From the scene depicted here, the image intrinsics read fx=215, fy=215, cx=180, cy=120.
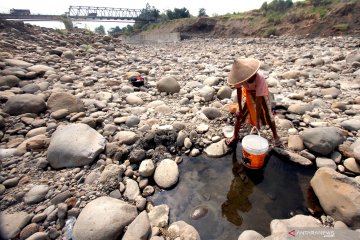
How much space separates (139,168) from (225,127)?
148cm

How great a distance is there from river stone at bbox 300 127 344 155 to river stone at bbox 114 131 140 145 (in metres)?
2.30

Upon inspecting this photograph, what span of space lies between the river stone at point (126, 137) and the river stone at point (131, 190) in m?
0.68

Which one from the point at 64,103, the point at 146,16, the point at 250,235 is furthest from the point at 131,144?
the point at 146,16

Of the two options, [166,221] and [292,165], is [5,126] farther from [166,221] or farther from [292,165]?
[292,165]

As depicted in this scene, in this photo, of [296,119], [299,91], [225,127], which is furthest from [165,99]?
[299,91]

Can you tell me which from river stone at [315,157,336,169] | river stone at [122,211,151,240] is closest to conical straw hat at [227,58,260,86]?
river stone at [315,157,336,169]

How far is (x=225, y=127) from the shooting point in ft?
11.0

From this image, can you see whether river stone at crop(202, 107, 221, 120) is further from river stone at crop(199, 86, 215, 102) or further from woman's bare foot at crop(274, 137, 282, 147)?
woman's bare foot at crop(274, 137, 282, 147)

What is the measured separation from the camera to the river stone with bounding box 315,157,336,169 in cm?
249

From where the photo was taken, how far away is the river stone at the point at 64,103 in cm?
372

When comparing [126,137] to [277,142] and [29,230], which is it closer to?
[29,230]

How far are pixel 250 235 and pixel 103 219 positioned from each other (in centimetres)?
129

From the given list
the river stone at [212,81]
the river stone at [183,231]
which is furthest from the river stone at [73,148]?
the river stone at [212,81]

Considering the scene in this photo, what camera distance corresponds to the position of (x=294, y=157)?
8.74ft
